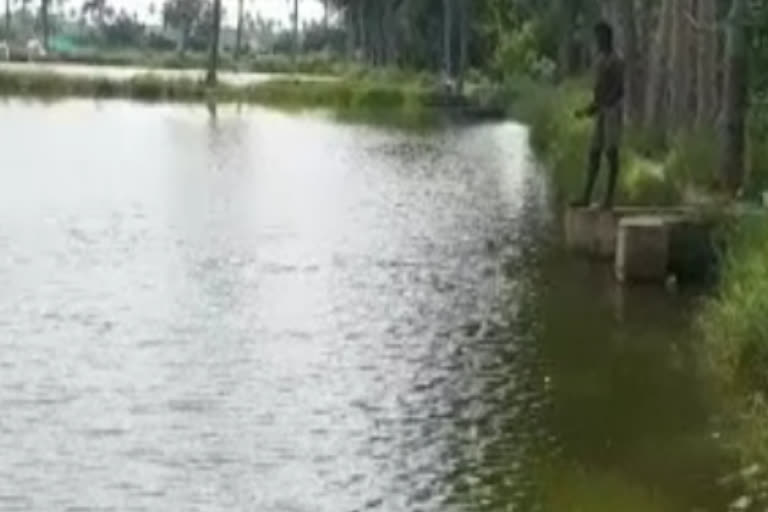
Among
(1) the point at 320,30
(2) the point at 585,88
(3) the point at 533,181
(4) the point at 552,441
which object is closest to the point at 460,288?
(4) the point at 552,441

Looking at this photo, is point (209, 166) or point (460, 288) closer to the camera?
point (460, 288)

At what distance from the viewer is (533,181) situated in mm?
36938

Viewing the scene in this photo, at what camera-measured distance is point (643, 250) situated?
805 inches

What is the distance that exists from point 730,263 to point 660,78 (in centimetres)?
1975

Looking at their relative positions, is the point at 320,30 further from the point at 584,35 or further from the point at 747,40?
the point at 747,40

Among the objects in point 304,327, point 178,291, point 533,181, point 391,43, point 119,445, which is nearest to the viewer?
point 119,445

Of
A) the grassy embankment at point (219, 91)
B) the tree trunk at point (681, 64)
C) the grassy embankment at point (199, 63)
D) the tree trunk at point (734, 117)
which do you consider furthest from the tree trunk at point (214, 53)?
the tree trunk at point (734, 117)

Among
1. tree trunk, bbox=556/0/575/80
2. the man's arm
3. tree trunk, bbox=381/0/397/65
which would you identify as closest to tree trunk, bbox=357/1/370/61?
tree trunk, bbox=381/0/397/65

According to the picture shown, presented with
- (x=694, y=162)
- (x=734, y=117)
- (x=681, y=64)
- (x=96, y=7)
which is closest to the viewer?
(x=734, y=117)

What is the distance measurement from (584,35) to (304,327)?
5397 cm

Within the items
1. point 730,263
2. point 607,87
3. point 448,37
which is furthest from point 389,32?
point 730,263

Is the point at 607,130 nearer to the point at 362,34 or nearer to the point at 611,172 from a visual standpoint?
the point at 611,172

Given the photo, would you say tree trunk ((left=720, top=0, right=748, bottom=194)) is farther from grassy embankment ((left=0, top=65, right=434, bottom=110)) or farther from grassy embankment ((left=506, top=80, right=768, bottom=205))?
grassy embankment ((left=0, top=65, right=434, bottom=110))

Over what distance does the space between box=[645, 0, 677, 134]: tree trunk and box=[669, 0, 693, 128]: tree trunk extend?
353 millimetres
